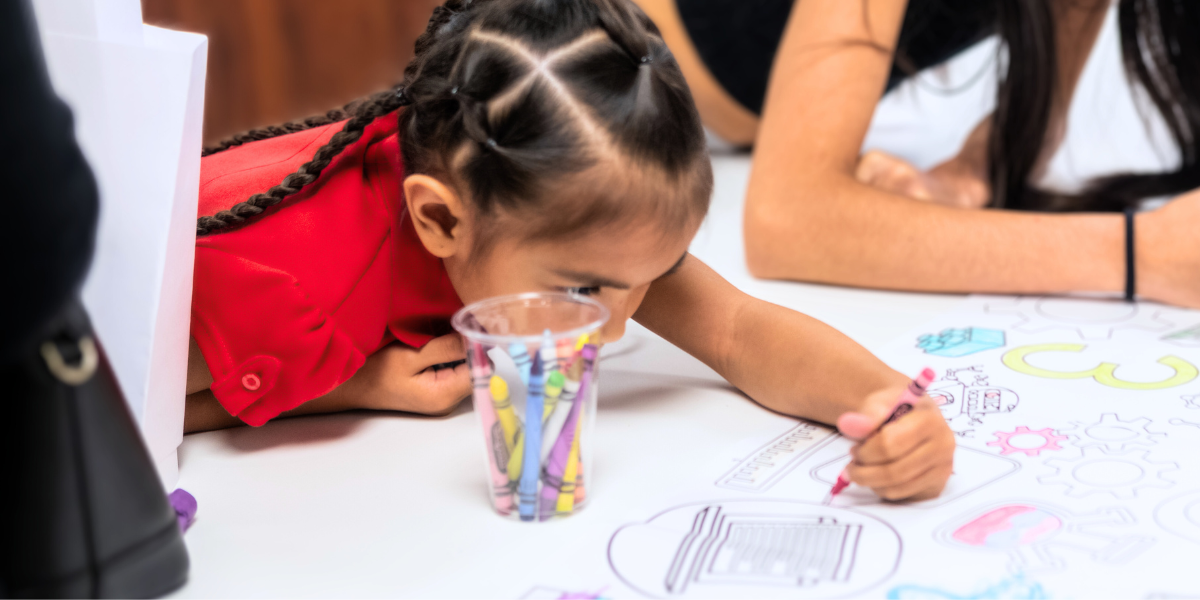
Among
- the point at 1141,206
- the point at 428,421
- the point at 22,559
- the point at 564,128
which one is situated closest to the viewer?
the point at 22,559

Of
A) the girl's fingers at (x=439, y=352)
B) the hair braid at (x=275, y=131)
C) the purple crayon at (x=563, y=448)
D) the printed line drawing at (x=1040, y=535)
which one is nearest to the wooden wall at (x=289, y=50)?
the hair braid at (x=275, y=131)

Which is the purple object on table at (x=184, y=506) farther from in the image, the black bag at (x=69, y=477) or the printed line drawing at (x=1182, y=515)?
the printed line drawing at (x=1182, y=515)

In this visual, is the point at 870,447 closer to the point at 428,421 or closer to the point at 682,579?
the point at 682,579

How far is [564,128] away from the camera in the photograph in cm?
56

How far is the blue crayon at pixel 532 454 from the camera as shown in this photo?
49 centimetres

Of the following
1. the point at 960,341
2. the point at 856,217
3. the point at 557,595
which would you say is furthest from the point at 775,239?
the point at 557,595

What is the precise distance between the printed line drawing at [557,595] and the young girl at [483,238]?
16 cm

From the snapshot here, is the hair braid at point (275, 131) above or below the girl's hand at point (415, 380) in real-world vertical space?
above

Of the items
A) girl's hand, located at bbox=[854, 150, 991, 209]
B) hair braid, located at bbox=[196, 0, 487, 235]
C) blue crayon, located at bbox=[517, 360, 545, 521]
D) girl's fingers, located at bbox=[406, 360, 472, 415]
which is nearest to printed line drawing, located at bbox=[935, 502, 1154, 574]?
blue crayon, located at bbox=[517, 360, 545, 521]

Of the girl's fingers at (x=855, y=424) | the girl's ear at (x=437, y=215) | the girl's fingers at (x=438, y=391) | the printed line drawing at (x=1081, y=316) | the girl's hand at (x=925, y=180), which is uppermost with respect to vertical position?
the girl's ear at (x=437, y=215)

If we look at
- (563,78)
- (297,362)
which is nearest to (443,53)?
(563,78)

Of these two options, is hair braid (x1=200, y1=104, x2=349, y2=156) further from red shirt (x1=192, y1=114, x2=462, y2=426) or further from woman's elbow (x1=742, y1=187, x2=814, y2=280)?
woman's elbow (x1=742, y1=187, x2=814, y2=280)

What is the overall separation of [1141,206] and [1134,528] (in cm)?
→ 62

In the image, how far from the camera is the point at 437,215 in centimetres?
63
